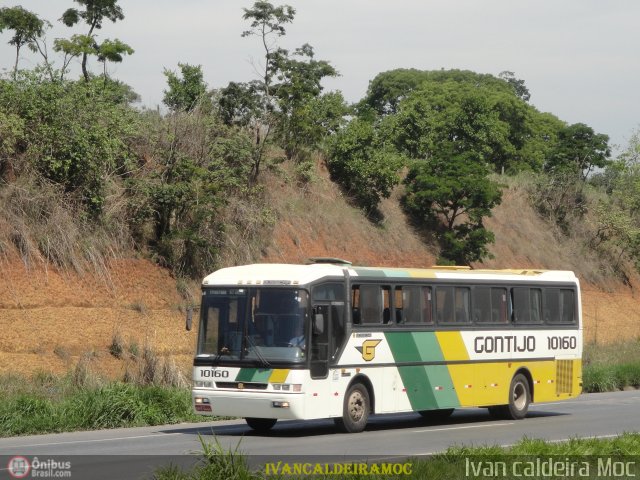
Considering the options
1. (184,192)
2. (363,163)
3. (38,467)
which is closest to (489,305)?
(38,467)

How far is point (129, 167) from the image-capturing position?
34.8m

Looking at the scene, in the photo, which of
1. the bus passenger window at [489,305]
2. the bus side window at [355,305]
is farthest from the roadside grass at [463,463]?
the bus passenger window at [489,305]

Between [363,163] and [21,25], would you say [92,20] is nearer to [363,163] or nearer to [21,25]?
[21,25]

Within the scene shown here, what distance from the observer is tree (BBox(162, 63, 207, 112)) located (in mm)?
40500

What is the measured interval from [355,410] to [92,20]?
23.9 meters

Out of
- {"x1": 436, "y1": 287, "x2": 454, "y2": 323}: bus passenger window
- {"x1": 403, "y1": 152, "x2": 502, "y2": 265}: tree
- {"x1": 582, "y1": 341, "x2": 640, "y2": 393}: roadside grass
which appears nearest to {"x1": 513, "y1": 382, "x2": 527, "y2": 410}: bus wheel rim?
{"x1": 436, "y1": 287, "x2": 454, "y2": 323}: bus passenger window

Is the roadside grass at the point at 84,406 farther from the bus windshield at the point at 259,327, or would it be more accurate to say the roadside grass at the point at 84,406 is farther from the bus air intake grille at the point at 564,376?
the bus air intake grille at the point at 564,376

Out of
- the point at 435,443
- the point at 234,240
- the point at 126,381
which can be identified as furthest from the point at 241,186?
the point at 435,443

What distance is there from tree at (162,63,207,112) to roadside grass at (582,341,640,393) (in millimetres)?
16372

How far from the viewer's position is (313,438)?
19359 millimetres

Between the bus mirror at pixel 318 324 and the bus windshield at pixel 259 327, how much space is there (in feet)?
0.63

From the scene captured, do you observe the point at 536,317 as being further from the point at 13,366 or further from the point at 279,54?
the point at 279,54

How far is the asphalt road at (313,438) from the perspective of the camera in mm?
16125

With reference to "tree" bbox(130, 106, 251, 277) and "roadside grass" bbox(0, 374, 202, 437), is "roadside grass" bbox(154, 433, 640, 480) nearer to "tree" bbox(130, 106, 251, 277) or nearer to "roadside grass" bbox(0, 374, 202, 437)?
"roadside grass" bbox(0, 374, 202, 437)
